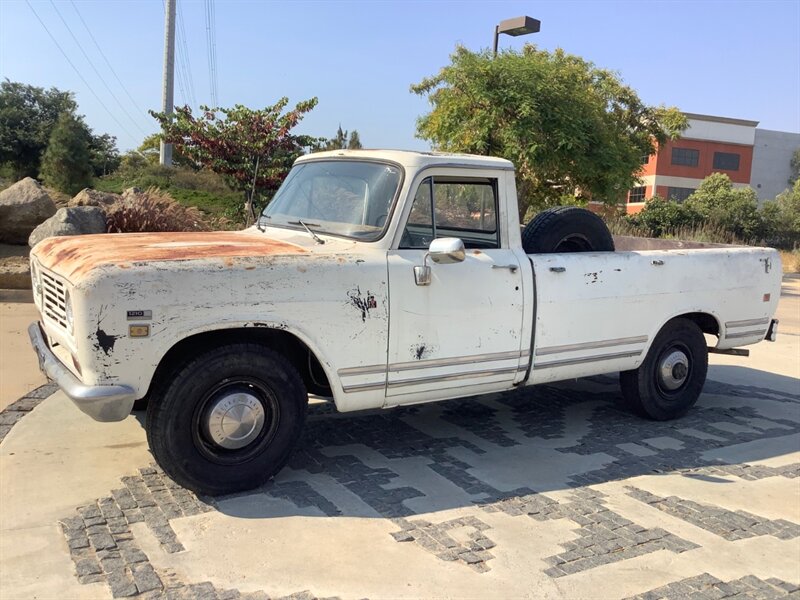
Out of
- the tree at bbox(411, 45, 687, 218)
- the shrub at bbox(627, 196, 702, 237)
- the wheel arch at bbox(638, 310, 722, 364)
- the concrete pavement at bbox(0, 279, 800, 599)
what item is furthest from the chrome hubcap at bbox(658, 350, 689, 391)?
the shrub at bbox(627, 196, 702, 237)

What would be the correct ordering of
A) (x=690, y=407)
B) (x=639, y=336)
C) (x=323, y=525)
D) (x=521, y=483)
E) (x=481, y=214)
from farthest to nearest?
(x=690, y=407) < (x=639, y=336) < (x=481, y=214) < (x=521, y=483) < (x=323, y=525)

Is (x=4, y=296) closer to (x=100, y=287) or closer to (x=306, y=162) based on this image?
(x=306, y=162)

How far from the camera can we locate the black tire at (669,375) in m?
5.69

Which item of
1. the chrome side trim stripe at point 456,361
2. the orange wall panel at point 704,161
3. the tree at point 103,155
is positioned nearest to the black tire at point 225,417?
the chrome side trim stripe at point 456,361

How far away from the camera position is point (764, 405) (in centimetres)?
652

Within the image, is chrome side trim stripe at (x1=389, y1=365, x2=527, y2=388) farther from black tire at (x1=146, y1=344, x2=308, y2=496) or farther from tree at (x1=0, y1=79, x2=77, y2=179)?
tree at (x1=0, y1=79, x2=77, y2=179)

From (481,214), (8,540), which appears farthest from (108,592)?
(481,214)

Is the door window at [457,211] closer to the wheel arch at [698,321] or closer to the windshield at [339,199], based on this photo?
the windshield at [339,199]

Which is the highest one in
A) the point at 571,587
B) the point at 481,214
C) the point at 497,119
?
the point at 497,119

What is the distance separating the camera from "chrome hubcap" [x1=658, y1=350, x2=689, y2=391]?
→ 5.77 meters

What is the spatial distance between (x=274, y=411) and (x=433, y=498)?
1041mm

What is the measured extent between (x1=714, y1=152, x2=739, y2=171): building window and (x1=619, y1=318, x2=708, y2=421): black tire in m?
50.8

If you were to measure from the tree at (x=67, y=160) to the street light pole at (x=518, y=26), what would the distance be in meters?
14.7

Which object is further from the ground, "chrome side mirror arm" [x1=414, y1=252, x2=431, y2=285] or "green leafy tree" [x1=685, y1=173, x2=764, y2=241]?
"green leafy tree" [x1=685, y1=173, x2=764, y2=241]
